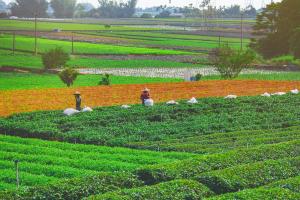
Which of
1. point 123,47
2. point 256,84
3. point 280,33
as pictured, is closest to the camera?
point 256,84

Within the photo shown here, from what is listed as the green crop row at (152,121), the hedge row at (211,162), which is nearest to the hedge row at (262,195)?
the hedge row at (211,162)

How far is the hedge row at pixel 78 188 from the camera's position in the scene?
63.4 ft

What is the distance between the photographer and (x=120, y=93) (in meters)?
46.5

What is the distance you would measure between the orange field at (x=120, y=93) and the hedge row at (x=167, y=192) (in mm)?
19188

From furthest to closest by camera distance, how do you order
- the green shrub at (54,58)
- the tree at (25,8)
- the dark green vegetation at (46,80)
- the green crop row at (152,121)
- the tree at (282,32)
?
1. the tree at (25,8)
2. the tree at (282,32)
3. the green shrub at (54,58)
4. the dark green vegetation at (46,80)
5. the green crop row at (152,121)

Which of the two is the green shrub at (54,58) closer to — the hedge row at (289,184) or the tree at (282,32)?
the tree at (282,32)

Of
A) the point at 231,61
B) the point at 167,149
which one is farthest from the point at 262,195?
the point at 231,61

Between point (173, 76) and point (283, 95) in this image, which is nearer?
point (283, 95)

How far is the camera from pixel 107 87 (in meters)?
49.6

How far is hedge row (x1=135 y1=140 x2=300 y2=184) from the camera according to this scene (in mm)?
21938

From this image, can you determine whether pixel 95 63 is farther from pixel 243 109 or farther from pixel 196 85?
pixel 243 109

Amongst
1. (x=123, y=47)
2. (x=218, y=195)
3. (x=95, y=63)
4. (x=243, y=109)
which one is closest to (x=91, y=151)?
(x=218, y=195)

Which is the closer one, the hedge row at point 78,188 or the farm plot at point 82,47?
the hedge row at point 78,188

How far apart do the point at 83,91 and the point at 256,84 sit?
39.7 ft
